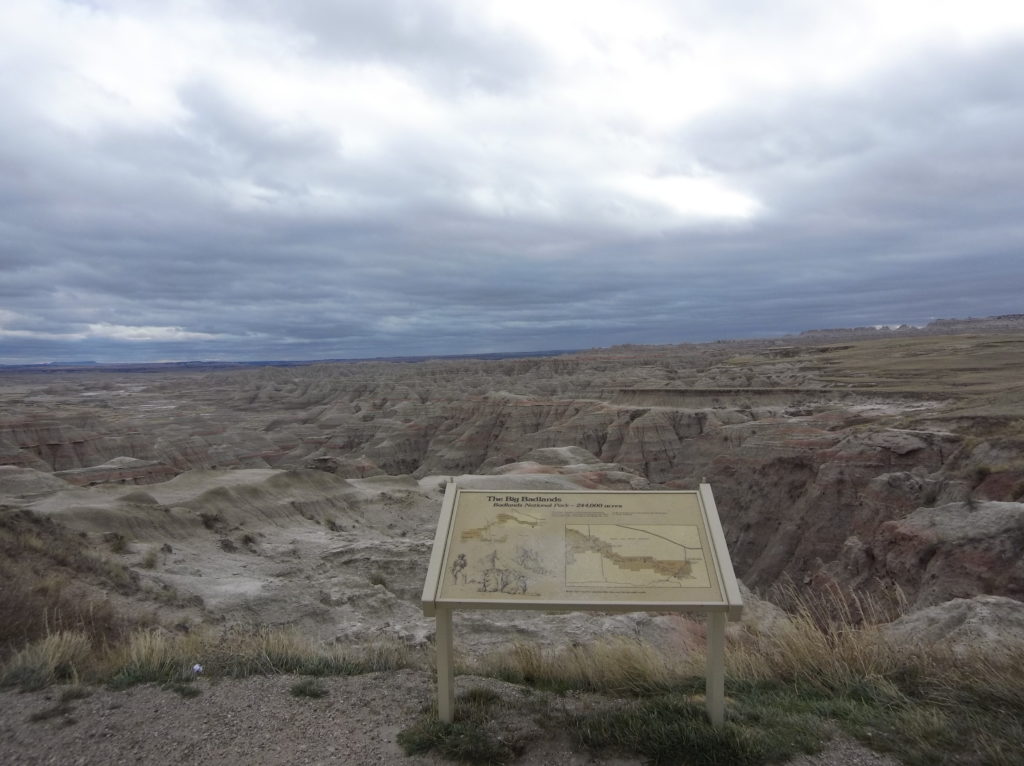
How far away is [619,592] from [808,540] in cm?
2298

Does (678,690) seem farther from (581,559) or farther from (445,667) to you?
(445,667)

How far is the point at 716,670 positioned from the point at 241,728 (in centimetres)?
393

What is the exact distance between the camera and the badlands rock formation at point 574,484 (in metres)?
14.5

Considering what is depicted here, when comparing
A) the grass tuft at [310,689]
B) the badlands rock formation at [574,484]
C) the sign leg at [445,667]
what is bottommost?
the badlands rock formation at [574,484]

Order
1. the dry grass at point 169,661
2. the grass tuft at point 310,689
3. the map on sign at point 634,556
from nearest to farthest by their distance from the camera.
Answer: the map on sign at point 634,556 → the grass tuft at point 310,689 → the dry grass at point 169,661

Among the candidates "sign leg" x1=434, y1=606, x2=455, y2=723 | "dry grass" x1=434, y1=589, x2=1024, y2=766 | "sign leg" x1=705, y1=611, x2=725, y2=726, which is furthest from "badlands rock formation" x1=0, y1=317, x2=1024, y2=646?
"sign leg" x1=705, y1=611, x2=725, y2=726

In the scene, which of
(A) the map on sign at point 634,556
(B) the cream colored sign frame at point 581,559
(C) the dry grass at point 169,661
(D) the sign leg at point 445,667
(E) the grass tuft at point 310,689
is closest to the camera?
(B) the cream colored sign frame at point 581,559

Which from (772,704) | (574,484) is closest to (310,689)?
(772,704)

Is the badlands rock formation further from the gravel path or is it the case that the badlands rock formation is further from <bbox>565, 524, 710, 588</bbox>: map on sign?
<bbox>565, 524, 710, 588</bbox>: map on sign

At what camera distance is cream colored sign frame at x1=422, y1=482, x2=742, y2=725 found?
191 inches

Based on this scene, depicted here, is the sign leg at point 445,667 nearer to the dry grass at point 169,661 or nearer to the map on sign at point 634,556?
the map on sign at point 634,556

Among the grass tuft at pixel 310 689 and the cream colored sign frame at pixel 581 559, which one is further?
the grass tuft at pixel 310 689

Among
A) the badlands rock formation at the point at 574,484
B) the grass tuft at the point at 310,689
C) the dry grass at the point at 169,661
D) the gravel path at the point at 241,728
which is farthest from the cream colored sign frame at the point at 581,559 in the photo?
the badlands rock formation at the point at 574,484

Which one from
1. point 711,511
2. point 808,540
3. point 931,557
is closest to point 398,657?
point 711,511
